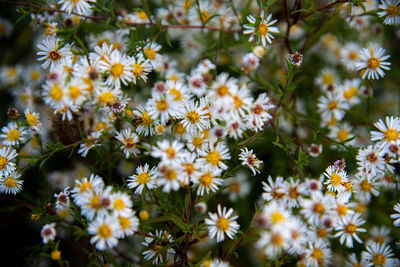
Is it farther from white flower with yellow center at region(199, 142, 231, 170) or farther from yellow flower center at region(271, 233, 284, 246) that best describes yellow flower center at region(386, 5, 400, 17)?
yellow flower center at region(271, 233, 284, 246)

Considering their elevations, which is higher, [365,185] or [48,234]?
[365,185]

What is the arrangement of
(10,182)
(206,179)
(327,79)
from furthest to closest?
(327,79) < (10,182) < (206,179)

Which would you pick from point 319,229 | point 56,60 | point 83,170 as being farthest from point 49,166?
point 319,229

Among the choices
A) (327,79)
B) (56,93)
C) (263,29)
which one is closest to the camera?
(56,93)

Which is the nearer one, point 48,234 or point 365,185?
point 48,234

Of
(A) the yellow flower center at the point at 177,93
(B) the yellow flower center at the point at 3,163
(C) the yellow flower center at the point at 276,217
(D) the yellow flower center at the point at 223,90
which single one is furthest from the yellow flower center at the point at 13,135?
(C) the yellow flower center at the point at 276,217

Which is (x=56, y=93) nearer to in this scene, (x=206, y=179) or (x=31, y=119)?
(x=31, y=119)

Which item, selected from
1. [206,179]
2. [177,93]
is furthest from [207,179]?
[177,93]

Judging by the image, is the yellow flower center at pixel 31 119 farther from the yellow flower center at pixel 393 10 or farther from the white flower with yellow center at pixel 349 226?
the yellow flower center at pixel 393 10
